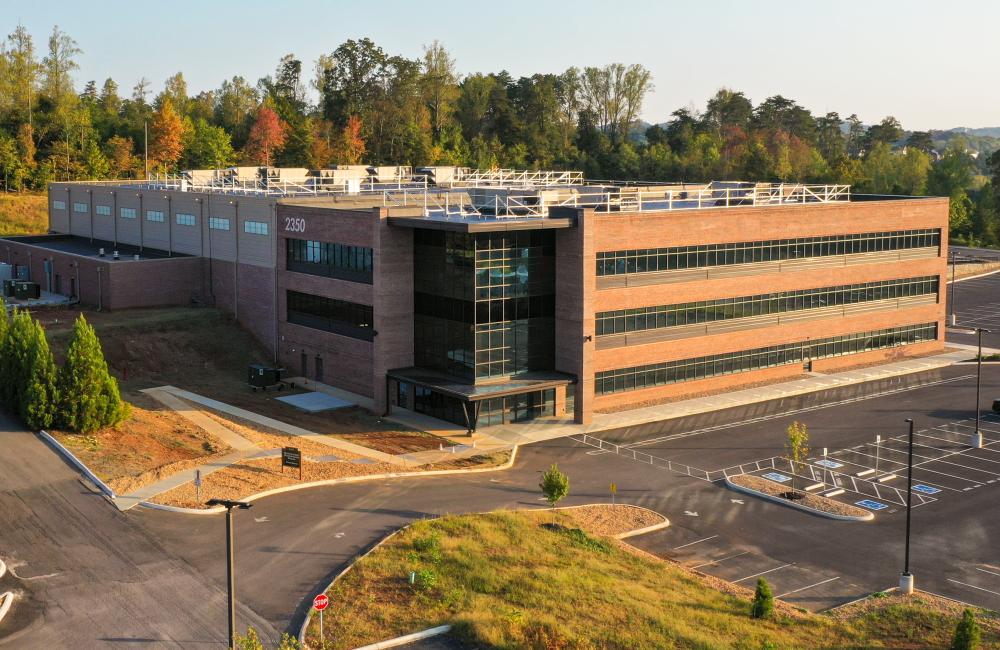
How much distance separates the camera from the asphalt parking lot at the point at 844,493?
42.6 metres

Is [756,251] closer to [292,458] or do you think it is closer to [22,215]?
[292,458]

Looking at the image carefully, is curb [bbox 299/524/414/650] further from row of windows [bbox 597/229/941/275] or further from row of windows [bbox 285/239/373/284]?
row of windows [bbox 597/229/941/275]

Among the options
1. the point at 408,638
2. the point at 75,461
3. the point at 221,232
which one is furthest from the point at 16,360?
the point at 408,638

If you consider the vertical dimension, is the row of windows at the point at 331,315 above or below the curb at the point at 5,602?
above

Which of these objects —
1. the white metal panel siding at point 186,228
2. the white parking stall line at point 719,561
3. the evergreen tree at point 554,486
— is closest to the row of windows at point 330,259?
the white metal panel siding at point 186,228

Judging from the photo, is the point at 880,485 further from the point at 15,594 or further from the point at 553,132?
the point at 553,132

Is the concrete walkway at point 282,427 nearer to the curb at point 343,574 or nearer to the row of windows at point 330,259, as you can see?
the row of windows at point 330,259

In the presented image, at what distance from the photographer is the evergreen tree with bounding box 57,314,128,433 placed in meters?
54.8

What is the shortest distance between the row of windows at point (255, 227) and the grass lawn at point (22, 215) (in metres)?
58.8

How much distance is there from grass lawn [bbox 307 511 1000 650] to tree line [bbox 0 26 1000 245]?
356 feet

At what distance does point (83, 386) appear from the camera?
180 ft

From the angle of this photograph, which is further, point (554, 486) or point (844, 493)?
Result: point (844, 493)

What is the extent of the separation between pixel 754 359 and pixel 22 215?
91849 millimetres

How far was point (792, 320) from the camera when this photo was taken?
3014 inches
